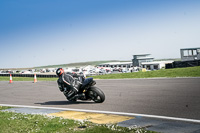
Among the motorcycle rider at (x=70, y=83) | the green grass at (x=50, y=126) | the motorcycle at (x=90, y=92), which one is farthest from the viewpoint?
the motorcycle rider at (x=70, y=83)

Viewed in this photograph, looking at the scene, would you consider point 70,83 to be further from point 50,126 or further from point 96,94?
point 50,126

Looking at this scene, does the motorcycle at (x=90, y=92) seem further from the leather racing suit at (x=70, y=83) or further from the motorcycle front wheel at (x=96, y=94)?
the leather racing suit at (x=70, y=83)

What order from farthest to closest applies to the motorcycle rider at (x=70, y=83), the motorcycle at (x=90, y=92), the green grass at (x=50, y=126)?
the motorcycle rider at (x=70, y=83) < the motorcycle at (x=90, y=92) < the green grass at (x=50, y=126)

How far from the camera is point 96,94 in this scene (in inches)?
359

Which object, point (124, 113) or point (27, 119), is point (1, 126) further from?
point (124, 113)

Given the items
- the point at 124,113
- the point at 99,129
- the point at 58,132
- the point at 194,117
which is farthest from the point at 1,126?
the point at 194,117

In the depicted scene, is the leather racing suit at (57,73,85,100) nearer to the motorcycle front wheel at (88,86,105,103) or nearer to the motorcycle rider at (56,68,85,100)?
the motorcycle rider at (56,68,85,100)

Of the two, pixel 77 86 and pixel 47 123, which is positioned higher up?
pixel 77 86

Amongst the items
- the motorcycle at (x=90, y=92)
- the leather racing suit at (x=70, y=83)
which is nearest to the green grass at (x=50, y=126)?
the motorcycle at (x=90, y=92)

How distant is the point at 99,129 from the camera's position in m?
5.09

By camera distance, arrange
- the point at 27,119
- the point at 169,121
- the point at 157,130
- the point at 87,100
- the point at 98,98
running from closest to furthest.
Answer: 1. the point at 157,130
2. the point at 169,121
3. the point at 27,119
4. the point at 98,98
5. the point at 87,100

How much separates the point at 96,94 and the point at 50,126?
3.61m

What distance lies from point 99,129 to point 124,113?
2.04 meters

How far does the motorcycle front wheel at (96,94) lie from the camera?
908 cm
